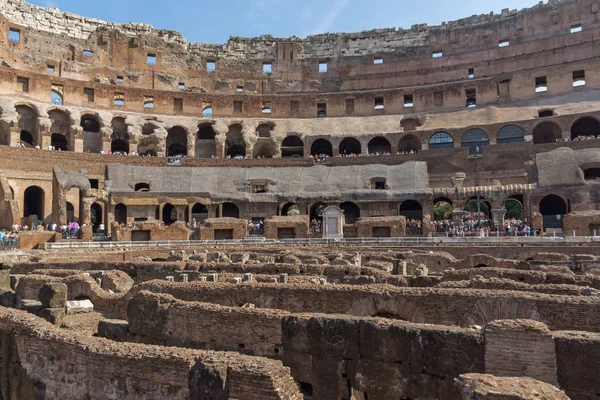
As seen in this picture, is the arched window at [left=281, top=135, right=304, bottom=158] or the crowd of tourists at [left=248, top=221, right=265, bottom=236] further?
the arched window at [left=281, top=135, right=304, bottom=158]

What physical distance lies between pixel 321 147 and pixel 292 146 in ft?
11.8

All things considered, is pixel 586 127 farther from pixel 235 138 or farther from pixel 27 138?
pixel 27 138

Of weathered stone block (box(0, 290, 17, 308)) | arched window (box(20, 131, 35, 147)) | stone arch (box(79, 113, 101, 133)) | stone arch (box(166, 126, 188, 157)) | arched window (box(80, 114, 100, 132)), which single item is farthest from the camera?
stone arch (box(166, 126, 188, 157))

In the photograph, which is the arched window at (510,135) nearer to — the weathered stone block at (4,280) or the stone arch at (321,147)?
the stone arch at (321,147)

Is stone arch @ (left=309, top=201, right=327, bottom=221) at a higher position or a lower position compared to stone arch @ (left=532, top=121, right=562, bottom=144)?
lower

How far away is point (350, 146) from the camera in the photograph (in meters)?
49.9

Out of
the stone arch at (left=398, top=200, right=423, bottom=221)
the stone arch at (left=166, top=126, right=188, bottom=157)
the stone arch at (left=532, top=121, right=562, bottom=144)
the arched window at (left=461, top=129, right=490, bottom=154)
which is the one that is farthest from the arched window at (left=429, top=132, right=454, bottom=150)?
the stone arch at (left=166, top=126, right=188, bottom=157)

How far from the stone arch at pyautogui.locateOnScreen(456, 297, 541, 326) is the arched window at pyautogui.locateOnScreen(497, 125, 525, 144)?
127 ft

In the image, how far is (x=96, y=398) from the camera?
215 inches

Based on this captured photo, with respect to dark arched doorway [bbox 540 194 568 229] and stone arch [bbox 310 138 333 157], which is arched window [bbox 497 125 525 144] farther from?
stone arch [bbox 310 138 333 157]

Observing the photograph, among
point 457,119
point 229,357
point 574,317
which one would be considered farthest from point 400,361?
point 457,119

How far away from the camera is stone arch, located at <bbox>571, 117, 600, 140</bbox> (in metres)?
41.6

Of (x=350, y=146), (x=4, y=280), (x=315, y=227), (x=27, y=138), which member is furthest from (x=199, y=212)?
(x=4, y=280)

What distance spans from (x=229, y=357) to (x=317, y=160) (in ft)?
126
